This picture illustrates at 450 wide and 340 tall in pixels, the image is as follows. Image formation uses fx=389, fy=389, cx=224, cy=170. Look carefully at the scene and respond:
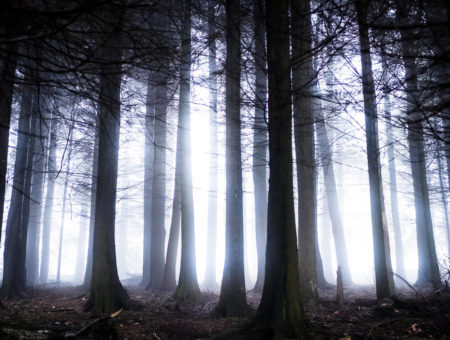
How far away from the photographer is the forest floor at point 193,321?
5.45 m

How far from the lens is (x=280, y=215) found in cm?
597

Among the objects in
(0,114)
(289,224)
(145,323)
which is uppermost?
(0,114)

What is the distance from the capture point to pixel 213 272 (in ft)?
69.7

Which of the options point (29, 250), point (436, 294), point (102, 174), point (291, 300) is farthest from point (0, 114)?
point (29, 250)

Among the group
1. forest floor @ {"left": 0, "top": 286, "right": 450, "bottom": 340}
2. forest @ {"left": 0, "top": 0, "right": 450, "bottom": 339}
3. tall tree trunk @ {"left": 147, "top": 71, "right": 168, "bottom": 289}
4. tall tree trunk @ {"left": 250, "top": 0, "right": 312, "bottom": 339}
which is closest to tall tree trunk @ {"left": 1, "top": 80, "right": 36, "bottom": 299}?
forest @ {"left": 0, "top": 0, "right": 450, "bottom": 339}

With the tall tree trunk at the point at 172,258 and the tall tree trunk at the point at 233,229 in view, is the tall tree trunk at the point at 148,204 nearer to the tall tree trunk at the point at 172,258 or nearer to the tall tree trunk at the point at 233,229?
the tall tree trunk at the point at 172,258

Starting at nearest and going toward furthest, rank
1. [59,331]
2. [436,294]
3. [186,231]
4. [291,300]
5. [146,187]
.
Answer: [59,331], [291,300], [436,294], [186,231], [146,187]

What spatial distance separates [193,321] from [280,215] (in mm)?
3625

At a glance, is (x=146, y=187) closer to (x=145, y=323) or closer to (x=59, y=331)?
(x=145, y=323)

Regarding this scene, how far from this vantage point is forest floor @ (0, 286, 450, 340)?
545 cm

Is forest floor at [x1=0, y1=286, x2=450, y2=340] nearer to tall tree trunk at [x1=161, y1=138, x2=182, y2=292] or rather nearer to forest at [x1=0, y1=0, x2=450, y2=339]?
forest at [x1=0, y1=0, x2=450, y2=339]

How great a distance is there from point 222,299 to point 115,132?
4981 millimetres

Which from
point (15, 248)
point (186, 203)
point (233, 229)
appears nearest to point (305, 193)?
point (233, 229)

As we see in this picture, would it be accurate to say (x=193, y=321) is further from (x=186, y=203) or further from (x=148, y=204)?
(x=148, y=204)
